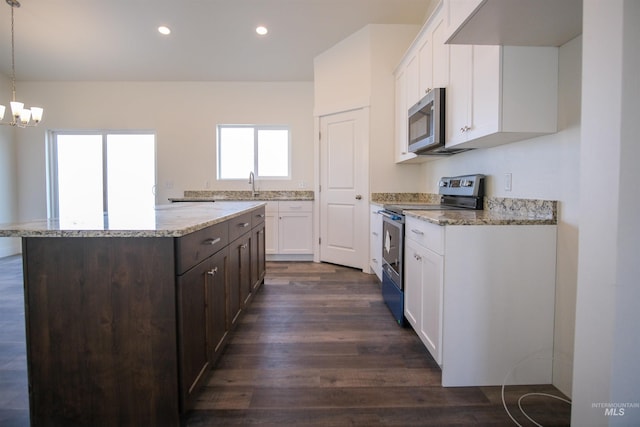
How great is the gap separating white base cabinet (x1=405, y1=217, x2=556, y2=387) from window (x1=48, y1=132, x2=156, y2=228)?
489 centimetres

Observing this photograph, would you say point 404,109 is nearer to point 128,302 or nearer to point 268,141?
point 268,141

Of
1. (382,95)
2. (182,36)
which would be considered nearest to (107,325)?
(382,95)

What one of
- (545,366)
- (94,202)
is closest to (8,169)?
(94,202)

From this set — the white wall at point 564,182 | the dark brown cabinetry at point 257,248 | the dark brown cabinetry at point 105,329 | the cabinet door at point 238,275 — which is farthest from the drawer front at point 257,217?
the white wall at point 564,182

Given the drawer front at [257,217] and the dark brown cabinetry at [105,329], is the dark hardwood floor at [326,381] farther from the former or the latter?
the drawer front at [257,217]

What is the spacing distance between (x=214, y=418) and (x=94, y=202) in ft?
16.7

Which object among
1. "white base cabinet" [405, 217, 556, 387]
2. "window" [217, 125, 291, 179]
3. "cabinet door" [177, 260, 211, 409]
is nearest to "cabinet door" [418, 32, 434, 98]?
"white base cabinet" [405, 217, 556, 387]

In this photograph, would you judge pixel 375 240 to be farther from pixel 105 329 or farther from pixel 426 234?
pixel 105 329

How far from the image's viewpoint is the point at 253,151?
5.20m

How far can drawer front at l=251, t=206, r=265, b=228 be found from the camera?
276 cm

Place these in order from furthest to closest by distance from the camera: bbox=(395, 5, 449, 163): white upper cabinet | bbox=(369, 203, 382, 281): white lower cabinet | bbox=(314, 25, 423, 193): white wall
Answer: bbox=(314, 25, 423, 193): white wall, bbox=(369, 203, 382, 281): white lower cabinet, bbox=(395, 5, 449, 163): white upper cabinet

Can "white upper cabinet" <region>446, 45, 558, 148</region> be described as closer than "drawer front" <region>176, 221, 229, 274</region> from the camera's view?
No

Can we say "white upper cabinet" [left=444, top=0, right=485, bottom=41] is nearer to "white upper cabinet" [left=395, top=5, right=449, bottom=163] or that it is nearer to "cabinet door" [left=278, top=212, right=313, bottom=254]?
"white upper cabinet" [left=395, top=5, right=449, bottom=163]

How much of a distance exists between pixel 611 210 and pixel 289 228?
389 centimetres
